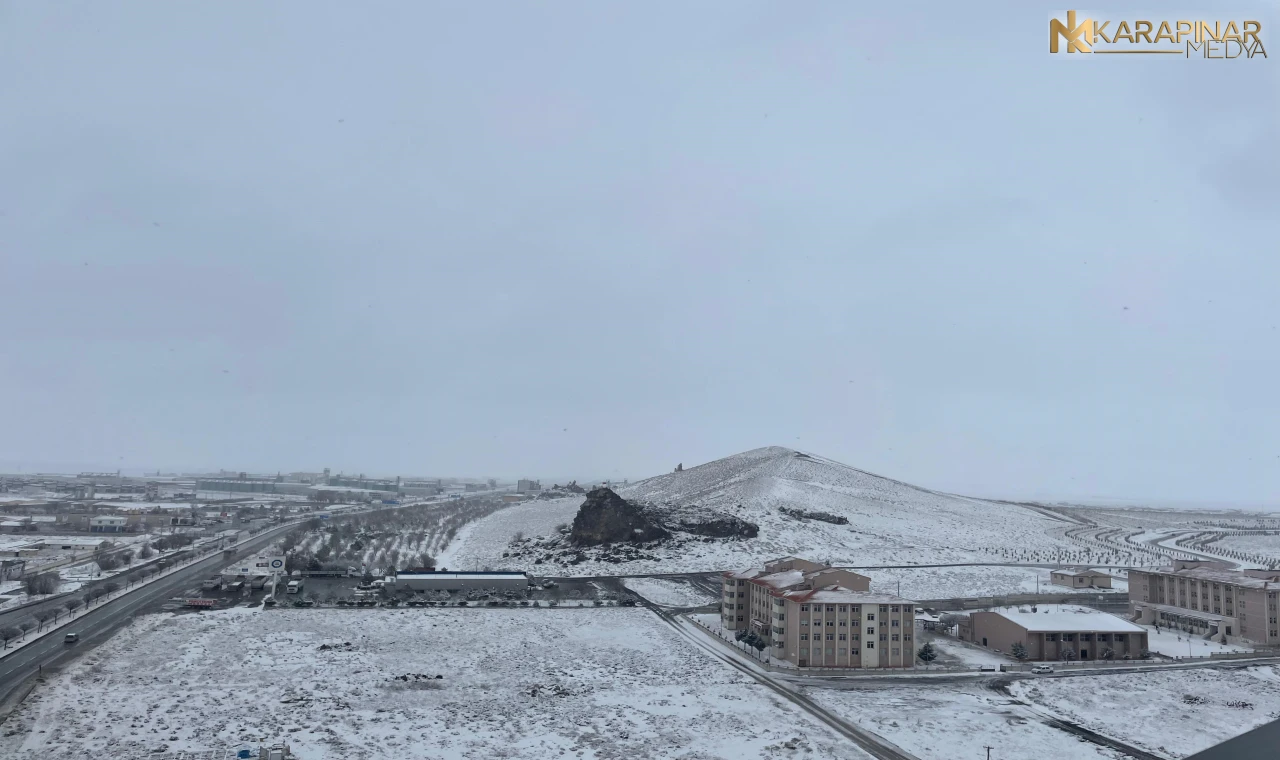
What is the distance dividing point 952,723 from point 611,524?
6586 centimetres

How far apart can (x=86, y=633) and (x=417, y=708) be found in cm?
2484

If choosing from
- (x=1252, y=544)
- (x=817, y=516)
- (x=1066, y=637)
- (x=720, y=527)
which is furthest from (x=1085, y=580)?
(x=1252, y=544)

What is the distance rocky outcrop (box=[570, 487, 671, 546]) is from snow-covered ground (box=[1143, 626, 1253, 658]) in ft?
171

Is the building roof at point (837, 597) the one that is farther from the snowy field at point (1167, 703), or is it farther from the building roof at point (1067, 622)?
the building roof at point (1067, 622)

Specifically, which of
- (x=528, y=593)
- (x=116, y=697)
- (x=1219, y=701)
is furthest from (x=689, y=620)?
(x=116, y=697)

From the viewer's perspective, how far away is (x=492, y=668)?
137ft

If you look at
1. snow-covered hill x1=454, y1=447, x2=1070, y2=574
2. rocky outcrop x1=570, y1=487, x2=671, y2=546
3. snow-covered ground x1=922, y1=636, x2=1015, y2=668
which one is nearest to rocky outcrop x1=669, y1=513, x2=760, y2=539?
snow-covered hill x1=454, y1=447, x2=1070, y2=574

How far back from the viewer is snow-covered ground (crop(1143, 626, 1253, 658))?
162 feet

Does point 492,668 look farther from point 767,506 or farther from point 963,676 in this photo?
point 767,506

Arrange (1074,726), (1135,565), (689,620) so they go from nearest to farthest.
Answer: (1074,726) → (689,620) → (1135,565)

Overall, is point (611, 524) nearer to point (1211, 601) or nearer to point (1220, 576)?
point (1211, 601)

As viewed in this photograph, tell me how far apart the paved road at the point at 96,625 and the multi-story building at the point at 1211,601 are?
6774cm

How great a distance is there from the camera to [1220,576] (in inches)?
2253

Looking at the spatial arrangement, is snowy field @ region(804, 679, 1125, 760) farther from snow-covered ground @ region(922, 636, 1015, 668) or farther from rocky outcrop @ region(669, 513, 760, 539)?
rocky outcrop @ region(669, 513, 760, 539)
